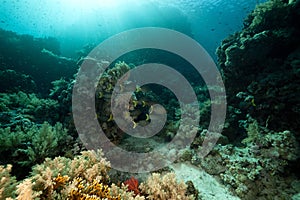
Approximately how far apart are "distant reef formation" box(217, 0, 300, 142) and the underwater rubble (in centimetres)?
3

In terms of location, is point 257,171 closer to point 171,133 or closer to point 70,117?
point 171,133

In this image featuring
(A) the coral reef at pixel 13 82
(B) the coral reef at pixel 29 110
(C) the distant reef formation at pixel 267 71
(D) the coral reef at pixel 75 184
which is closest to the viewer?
(D) the coral reef at pixel 75 184

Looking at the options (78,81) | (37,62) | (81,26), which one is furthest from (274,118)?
(81,26)

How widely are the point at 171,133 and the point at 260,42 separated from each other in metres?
5.15

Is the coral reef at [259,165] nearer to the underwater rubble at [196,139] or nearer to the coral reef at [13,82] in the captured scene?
the underwater rubble at [196,139]

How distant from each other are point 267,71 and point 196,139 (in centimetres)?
411

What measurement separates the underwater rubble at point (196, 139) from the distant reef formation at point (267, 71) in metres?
0.03

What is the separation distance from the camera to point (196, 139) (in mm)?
6039

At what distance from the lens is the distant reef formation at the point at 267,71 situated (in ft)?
19.6

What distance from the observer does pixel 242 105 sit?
7.21 metres

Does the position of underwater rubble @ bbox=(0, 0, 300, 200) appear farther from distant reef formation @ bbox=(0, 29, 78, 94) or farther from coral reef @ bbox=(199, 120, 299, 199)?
distant reef formation @ bbox=(0, 29, 78, 94)

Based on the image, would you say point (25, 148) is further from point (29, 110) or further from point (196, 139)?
point (196, 139)

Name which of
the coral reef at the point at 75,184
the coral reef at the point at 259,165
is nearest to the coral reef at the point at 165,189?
the coral reef at the point at 75,184

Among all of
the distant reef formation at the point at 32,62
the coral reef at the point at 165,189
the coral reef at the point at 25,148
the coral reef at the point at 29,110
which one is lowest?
the coral reef at the point at 165,189
